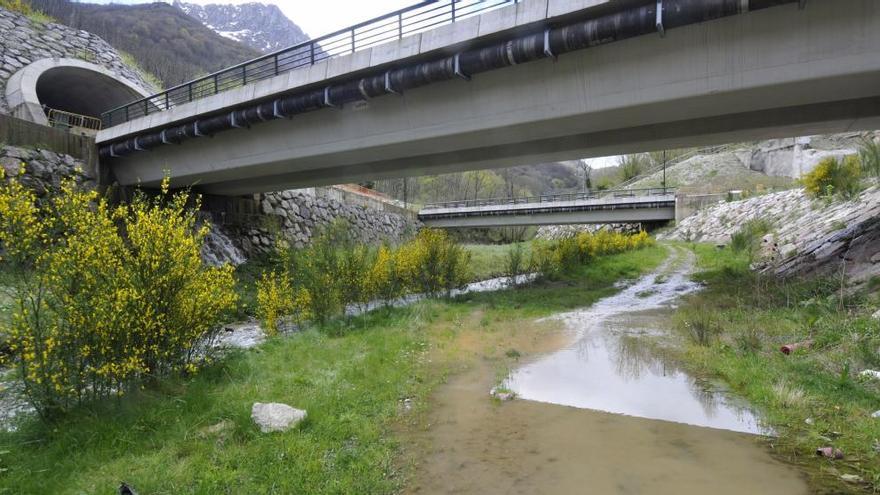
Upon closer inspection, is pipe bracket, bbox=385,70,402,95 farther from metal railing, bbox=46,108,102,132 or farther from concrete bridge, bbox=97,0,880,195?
metal railing, bbox=46,108,102,132

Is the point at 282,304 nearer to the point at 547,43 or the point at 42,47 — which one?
the point at 547,43

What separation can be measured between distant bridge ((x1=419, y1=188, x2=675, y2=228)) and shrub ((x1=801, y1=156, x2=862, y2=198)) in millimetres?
19310

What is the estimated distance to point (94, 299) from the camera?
5379 millimetres

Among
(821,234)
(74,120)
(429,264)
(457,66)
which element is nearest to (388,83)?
(457,66)

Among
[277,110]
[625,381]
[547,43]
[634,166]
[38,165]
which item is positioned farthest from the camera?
[634,166]

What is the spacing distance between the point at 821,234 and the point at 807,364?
11.8 m

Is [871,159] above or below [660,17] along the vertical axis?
below

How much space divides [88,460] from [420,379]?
430 cm

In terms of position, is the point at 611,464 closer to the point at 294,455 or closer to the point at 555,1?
the point at 294,455

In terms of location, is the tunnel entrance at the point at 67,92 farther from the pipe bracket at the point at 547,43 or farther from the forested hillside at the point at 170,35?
the forested hillside at the point at 170,35

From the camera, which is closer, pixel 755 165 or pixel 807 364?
pixel 807 364

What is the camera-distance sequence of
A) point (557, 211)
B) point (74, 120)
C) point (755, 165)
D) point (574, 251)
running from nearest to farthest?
1. point (574, 251)
2. point (74, 120)
3. point (557, 211)
4. point (755, 165)

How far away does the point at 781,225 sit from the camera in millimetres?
21391

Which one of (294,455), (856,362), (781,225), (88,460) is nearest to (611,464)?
(294,455)
